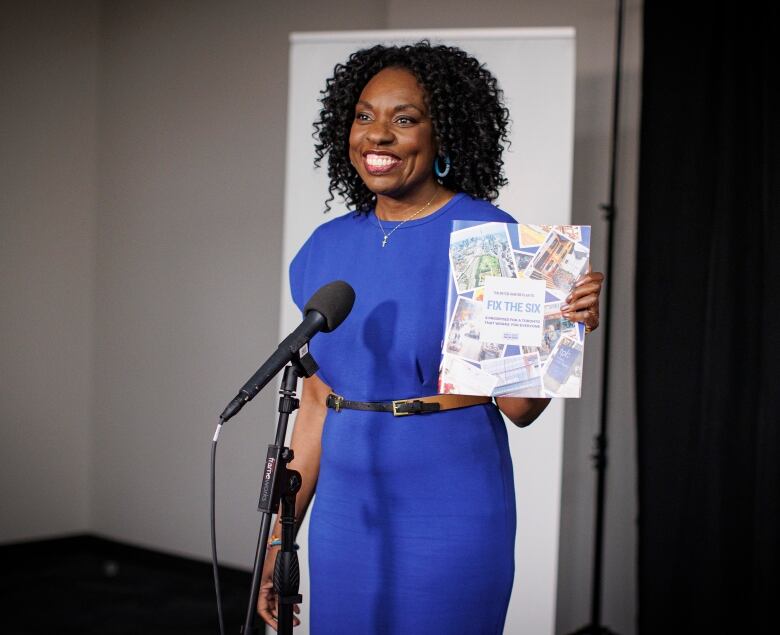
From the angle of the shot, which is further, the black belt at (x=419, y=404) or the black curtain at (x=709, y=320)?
the black curtain at (x=709, y=320)

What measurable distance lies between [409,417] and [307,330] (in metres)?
0.37

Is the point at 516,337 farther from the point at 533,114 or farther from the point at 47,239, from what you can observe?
the point at 47,239

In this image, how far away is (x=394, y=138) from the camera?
1803 mm

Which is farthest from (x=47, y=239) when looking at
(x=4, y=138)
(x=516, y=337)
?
(x=516, y=337)

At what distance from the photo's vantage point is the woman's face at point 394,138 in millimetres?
1800

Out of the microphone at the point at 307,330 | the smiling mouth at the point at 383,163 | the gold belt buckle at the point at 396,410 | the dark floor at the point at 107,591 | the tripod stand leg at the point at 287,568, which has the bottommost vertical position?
the dark floor at the point at 107,591

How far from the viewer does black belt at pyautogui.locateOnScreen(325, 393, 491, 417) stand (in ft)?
5.64

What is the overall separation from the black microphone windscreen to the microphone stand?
6cm

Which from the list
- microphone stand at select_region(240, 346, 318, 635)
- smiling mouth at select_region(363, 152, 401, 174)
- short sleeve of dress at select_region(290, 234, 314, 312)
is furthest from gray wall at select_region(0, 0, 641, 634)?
microphone stand at select_region(240, 346, 318, 635)

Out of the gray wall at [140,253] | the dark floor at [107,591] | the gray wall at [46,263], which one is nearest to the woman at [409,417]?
the dark floor at [107,591]

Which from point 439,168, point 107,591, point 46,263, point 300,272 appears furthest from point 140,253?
point 439,168

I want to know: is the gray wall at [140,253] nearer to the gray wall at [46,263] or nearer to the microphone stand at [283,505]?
the gray wall at [46,263]

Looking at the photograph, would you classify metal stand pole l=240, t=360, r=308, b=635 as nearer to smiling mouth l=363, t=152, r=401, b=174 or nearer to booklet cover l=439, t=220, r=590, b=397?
booklet cover l=439, t=220, r=590, b=397

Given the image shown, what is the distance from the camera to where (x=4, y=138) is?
5.12 meters
